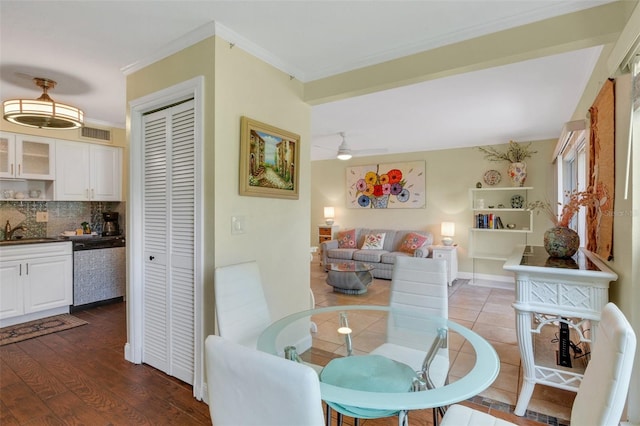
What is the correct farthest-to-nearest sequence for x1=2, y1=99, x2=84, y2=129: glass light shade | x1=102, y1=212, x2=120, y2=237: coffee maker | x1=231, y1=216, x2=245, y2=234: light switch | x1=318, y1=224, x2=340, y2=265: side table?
x1=318, y1=224, x2=340, y2=265: side table, x1=102, y1=212, x2=120, y2=237: coffee maker, x1=2, y1=99, x2=84, y2=129: glass light shade, x1=231, y1=216, x2=245, y2=234: light switch

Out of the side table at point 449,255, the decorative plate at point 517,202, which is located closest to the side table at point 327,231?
the side table at point 449,255

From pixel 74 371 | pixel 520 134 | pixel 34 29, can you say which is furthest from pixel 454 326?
pixel 520 134

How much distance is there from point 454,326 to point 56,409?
8.17 feet

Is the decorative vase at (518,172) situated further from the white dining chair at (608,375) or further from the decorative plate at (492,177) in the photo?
the white dining chair at (608,375)

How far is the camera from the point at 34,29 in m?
2.12

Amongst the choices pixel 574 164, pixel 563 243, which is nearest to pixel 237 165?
pixel 563 243

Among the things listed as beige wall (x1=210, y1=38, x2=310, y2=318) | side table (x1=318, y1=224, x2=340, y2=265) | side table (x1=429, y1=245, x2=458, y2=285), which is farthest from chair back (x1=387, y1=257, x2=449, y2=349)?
side table (x1=318, y1=224, x2=340, y2=265)

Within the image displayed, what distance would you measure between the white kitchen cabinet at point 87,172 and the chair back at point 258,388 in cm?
437

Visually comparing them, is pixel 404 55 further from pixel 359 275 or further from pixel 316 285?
pixel 316 285

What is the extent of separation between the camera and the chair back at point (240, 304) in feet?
5.95

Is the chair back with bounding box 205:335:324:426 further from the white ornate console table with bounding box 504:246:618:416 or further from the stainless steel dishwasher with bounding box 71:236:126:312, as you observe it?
the stainless steel dishwasher with bounding box 71:236:126:312

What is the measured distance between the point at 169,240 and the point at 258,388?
195cm

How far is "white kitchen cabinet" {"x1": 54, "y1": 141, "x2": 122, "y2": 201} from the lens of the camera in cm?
406

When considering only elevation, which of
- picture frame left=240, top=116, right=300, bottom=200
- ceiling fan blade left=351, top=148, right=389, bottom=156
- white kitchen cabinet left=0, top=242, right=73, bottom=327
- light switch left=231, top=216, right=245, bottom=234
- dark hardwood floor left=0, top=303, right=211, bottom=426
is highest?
ceiling fan blade left=351, top=148, right=389, bottom=156
